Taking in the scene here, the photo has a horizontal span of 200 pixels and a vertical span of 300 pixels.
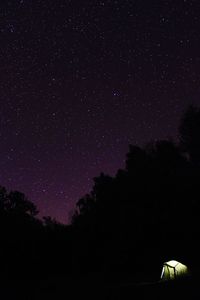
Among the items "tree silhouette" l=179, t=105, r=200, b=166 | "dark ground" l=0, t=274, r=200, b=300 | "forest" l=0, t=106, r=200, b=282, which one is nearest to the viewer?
"dark ground" l=0, t=274, r=200, b=300

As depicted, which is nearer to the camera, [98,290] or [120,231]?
[98,290]

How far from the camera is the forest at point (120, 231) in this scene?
87.1 ft

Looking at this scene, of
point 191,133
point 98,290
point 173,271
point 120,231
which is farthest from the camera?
point 191,133

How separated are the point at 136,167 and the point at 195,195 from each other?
28.8 ft

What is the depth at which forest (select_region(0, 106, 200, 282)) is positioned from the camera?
26562 mm

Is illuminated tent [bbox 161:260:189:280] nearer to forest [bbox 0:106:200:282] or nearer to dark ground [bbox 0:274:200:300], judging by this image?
dark ground [bbox 0:274:200:300]

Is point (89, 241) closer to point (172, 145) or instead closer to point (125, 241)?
point (125, 241)

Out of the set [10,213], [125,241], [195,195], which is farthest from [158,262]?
[10,213]

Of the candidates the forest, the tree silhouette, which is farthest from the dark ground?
the tree silhouette

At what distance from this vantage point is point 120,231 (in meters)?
28.8

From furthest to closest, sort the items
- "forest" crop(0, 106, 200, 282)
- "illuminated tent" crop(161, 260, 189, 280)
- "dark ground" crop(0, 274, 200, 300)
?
"forest" crop(0, 106, 200, 282) < "illuminated tent" crop(161, 260, 189, 280) < "dark ground" crop(0, 274, 200, 300)

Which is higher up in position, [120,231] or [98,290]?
[120,231]

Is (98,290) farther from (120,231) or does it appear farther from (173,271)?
(120,231)

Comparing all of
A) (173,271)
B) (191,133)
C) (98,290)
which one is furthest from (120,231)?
(191,133)
